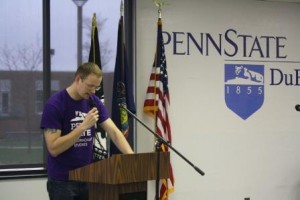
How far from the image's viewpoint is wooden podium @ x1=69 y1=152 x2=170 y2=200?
2031 mm

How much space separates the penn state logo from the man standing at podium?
2.29 metres

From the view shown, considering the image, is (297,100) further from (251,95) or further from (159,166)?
(159,166)

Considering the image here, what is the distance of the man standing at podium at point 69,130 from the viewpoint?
2379mm

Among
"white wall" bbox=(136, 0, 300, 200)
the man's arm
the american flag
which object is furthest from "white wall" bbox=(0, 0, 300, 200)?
the man's arm

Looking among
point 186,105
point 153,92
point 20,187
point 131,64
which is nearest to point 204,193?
point 186,105

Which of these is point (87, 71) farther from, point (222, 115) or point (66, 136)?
point (222, 115)

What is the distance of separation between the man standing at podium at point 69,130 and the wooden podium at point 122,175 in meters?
0.20

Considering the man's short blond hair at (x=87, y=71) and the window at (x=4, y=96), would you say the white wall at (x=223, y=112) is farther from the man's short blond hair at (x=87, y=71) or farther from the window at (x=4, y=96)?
the man's short blond hair at (x=87, y=71)

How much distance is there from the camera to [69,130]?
2.46 metres

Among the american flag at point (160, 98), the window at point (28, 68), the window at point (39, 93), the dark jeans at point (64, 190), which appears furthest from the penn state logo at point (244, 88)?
the dark jeans at point (64, 190)

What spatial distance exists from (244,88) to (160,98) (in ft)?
3.52

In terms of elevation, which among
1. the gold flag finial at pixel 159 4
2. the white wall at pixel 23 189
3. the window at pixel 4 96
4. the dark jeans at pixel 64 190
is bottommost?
the white wall at pixel 23 189

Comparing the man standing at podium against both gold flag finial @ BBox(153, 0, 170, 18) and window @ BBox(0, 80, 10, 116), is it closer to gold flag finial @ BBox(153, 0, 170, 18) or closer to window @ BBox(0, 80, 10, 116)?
window @ BBox(0, 80, 10, 116)

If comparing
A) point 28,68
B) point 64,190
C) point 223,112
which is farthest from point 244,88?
point 64,190
